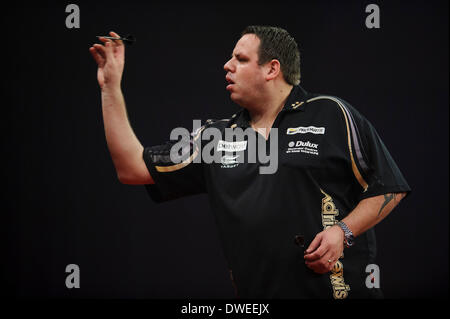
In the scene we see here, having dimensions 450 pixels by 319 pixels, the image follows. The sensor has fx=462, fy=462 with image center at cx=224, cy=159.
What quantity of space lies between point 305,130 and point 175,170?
51 centimetres

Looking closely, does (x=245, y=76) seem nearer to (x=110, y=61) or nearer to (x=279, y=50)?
(x=279, y=50)

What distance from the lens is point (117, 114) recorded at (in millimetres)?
1578

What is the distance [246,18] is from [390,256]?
6.11ft

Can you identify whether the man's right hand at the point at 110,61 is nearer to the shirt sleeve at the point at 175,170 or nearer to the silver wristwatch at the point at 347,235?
the shirt sleeve at the point at 175,170

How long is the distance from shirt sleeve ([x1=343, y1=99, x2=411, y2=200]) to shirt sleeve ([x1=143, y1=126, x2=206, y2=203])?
58 centimetres

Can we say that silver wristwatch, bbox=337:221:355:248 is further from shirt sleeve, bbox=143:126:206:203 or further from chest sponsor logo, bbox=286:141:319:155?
shirt sleeve, bbox=143:126:206:203

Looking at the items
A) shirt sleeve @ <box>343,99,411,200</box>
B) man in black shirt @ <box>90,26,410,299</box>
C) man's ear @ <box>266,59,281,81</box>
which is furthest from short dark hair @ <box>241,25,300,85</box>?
shirt sleeve @ <box>343,99,411,200</box>

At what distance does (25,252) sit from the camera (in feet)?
9.83

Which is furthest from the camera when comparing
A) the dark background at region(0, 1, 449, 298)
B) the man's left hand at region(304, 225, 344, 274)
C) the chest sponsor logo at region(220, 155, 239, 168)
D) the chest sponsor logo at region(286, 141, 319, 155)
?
the dark background at region(0, 1, 449, 298)

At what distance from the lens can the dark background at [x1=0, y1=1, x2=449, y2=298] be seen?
299 cm

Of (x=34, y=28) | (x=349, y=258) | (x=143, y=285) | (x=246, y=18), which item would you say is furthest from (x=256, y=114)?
(x=34, y=28)

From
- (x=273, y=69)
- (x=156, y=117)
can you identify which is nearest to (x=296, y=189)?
(x=273, y=69)

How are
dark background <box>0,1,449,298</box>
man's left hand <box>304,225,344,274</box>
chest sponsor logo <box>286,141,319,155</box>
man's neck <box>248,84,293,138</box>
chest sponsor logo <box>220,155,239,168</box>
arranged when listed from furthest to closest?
dark background <box>0,1,449,298</box>, man's neck <box>248,84,293,138</box>, chest sponsor logo <box>220,155,239,168</box>, chest sponsor logo <box>286,141,319,155</box>, man's left hand <box>304,225,344,274</box>

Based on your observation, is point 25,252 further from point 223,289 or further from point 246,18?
point 246,18
